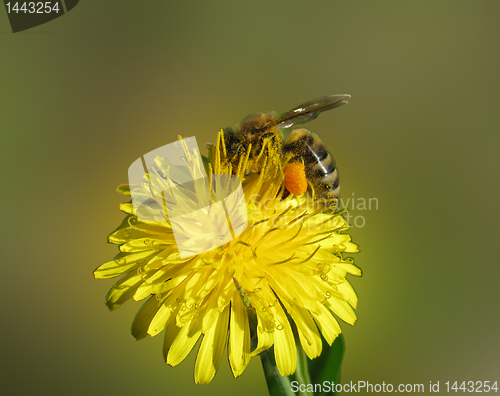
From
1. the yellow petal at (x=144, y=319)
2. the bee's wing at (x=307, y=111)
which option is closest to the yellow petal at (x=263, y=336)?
the yellow petal at (x=144, y=319)

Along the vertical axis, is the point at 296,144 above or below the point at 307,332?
above

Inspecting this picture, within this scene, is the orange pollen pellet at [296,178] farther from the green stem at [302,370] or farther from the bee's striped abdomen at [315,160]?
the green stem at [302,370]

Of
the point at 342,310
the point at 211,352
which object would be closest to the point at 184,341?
the point at 211,352

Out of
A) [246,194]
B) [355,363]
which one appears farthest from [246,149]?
[355,363]

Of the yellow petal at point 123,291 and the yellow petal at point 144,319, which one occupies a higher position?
the yellow petal at point 123,291

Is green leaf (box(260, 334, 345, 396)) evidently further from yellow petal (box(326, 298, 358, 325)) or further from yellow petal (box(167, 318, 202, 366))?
yellow petal (box(167, 318, 202, 366))

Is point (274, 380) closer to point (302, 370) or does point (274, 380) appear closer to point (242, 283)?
point (302, 370)

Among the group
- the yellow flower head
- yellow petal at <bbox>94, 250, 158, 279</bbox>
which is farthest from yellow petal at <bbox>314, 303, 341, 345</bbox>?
yellow petal at <bbox>94, 250, 158, 279</bbox>
